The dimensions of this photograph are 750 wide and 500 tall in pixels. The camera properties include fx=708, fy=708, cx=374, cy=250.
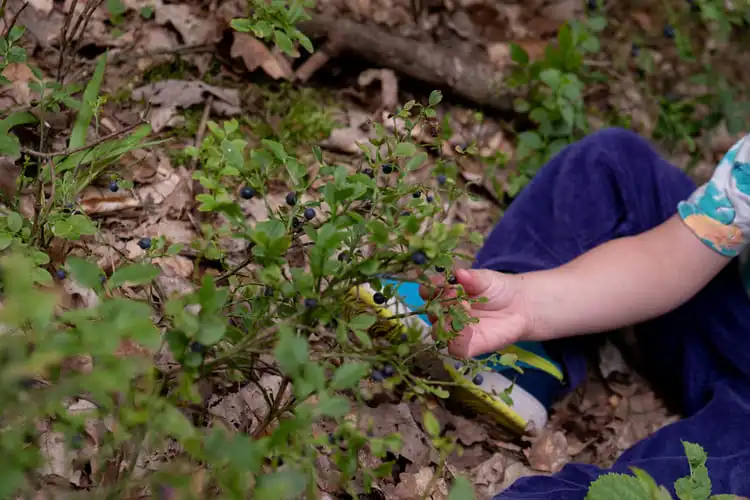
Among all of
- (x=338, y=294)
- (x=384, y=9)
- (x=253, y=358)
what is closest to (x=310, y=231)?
(x=338, y=294)

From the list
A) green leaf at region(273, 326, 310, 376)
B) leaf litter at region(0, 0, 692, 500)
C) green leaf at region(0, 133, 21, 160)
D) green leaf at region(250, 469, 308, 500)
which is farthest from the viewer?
leaf litter at region(0, 0, 692, 500)

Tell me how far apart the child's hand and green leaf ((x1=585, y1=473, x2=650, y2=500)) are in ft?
1.23

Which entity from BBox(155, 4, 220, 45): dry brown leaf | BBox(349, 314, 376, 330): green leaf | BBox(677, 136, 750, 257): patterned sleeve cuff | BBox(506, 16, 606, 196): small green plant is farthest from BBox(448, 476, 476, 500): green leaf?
BBox(155, 4, 220, 45): dry brown leaf

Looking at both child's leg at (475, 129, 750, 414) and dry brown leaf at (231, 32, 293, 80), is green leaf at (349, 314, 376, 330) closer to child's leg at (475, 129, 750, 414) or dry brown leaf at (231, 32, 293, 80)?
child's leg at (475, 129, 750, 414)

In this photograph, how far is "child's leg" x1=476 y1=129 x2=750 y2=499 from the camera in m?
1.95

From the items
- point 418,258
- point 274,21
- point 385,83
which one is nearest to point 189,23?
point 385,83

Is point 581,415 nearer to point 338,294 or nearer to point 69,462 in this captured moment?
point 338,294

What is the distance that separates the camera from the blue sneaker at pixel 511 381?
1.73 meters

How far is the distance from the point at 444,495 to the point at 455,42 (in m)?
1.84

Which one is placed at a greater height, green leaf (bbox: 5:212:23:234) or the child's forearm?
green leaf (bbox: 5:212:23:234)

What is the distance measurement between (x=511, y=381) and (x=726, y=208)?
692mm

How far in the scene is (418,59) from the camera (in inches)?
97.8

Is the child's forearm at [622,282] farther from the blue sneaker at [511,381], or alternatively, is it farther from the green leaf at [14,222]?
the green leaf at [14,222]

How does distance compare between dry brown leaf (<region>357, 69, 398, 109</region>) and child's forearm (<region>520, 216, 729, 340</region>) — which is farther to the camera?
dry brown leaf (<region>357, 69, 398, 109</region>)
